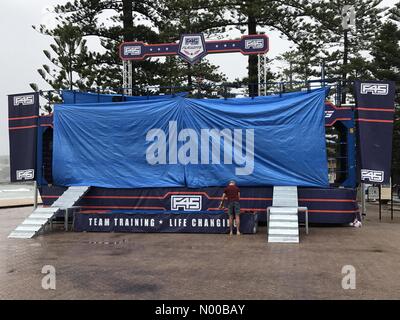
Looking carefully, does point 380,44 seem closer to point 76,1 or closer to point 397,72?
point 397,72

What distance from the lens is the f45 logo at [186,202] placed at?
17.5 meters

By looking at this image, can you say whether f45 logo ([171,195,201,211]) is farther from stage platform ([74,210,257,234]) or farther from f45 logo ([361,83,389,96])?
f45 logo ([361,83,389,96])

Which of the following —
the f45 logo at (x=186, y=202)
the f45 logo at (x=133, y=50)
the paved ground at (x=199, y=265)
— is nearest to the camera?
the paved ground at (x=199, y=265)

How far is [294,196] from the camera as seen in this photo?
15.9 meters

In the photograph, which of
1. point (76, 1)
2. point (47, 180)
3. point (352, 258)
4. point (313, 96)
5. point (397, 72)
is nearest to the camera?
point (352, 258)

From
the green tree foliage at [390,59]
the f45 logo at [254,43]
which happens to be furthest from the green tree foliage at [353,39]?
the f45 logo at [254,43]

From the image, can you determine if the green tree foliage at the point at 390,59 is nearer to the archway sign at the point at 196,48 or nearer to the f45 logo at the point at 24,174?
the archway sign at the point at 196,48

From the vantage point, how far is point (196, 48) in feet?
65.6

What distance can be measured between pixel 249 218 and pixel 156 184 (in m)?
3.98

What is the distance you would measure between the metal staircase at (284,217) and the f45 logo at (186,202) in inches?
111

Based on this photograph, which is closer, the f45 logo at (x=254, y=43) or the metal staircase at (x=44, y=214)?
the metal staircase at (x=44, y=214)

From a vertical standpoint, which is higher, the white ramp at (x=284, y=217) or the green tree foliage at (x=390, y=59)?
the green tree foliage at (x=390, y=59)

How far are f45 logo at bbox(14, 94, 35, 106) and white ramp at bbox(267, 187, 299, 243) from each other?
9883mm
